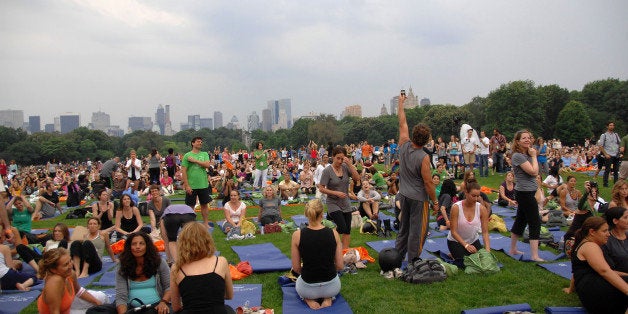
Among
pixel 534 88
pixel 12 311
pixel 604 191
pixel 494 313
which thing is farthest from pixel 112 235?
pixel 534 88

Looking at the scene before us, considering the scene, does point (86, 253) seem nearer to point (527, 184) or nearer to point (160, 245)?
point (160, 245)

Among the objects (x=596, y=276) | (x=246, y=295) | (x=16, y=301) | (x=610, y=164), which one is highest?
(x=610, y=164)

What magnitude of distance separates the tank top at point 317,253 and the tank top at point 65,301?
2386mm

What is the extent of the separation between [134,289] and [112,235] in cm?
527

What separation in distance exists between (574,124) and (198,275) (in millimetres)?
57563

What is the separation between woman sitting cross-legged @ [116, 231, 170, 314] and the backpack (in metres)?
3.03

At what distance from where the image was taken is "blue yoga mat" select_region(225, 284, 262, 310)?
207 inches

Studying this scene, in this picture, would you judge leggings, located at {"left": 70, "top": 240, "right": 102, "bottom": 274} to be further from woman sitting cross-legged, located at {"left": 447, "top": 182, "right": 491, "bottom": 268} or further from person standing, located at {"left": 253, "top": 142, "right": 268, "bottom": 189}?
person standing, located at {"left": 253, "top": 142, "right": 268, "bottom": 189}

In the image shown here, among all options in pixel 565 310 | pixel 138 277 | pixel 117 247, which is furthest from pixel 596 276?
pixel 117 247

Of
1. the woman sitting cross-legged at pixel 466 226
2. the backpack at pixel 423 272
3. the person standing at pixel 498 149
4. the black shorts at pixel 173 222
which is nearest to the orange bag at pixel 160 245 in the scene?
the black shorts at pixel 173 222

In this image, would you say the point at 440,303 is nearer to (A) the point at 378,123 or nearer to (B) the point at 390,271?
(B) the point at 390,271

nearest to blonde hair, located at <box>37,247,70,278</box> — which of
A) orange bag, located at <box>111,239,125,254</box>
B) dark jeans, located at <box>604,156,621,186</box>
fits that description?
orange bag, located at <box>111,239,125,254</box>

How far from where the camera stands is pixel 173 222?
6297 mm

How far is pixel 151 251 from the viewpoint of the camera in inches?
172
